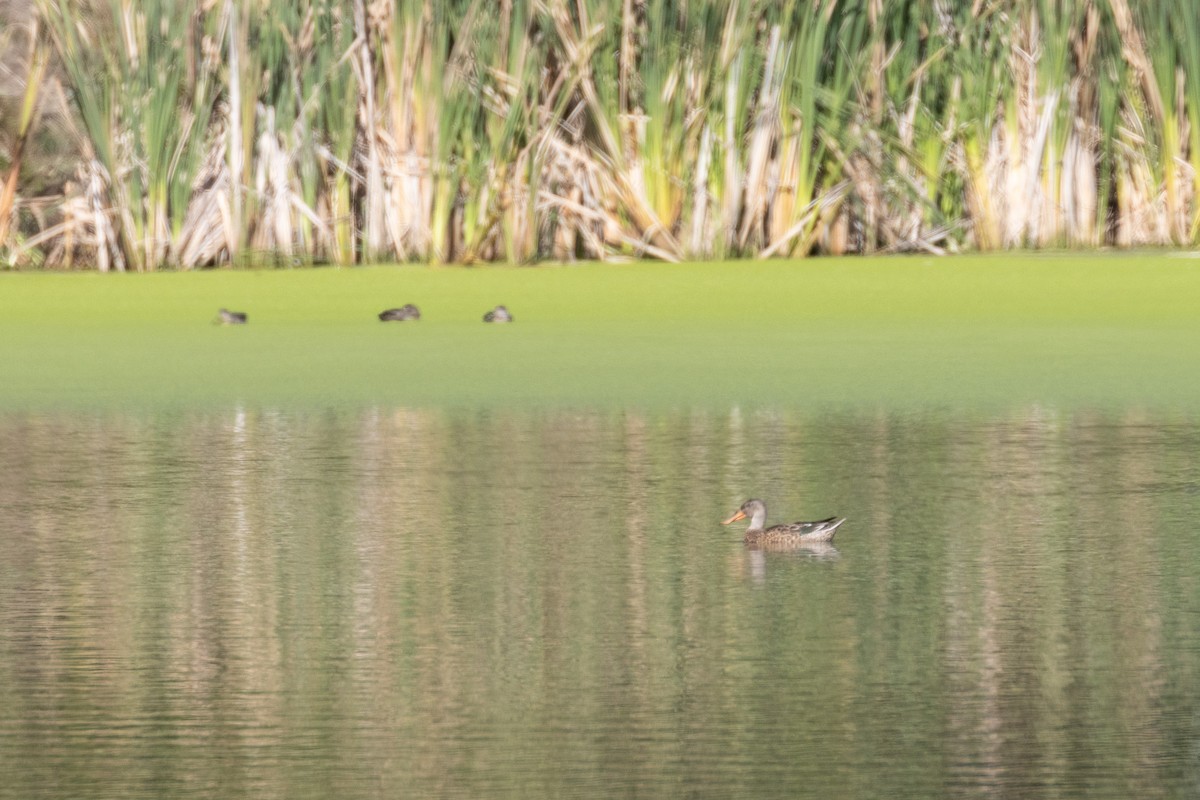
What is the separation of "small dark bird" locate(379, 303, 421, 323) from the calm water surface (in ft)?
13.4

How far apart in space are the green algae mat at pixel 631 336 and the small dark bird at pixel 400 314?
0.06 metres

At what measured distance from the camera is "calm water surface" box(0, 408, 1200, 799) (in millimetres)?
4312

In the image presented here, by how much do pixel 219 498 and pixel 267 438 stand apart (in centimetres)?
146

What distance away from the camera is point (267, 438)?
29.1ft

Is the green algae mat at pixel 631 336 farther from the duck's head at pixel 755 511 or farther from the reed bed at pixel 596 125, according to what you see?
the duck's head at pixel 755 511

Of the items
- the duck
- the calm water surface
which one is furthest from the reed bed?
the duck

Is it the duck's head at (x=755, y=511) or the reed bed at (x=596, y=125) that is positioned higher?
the reed bed at (x=596, y=125)

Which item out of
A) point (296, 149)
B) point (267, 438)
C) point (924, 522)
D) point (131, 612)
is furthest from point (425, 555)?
point (296, 149)

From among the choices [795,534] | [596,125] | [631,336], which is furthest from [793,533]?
[596,125]

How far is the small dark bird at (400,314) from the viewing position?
42.4 feet

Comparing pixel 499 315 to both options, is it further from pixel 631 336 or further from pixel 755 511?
pixel 755 511

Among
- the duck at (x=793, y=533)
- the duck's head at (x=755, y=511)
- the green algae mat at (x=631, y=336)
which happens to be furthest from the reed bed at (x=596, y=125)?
the duck at (x=793, y=533)

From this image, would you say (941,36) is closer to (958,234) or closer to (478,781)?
(958,234)

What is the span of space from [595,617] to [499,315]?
7385 millimetres
